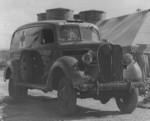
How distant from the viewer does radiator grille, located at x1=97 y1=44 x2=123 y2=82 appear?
813 cm

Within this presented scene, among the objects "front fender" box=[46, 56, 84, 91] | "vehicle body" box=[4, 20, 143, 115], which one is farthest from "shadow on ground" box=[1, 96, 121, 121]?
"front fender" box=[46, 56, 84, 91]

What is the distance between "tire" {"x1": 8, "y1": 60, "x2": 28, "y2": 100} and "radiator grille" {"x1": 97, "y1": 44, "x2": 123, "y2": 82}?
301 centimetres

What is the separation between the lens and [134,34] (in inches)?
639

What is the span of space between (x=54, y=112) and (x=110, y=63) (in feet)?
6.11

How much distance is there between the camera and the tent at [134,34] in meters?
15.3

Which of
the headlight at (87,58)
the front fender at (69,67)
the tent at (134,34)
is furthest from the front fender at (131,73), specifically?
the tent at (134,34)

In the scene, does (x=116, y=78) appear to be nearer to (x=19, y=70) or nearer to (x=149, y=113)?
(x=149, y=113)

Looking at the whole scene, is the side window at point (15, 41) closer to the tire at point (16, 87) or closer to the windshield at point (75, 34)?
the tire at point (16, 87)

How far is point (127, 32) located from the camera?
A: 55.7 feet

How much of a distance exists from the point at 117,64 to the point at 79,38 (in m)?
1.41

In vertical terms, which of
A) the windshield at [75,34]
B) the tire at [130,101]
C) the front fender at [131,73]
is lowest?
the tire at [130,101]

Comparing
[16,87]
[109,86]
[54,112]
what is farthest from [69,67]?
[16,87]

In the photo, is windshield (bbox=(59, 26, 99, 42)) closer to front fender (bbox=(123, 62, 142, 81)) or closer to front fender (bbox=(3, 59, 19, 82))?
front fender (bbox=(123, 62, 142, 81))

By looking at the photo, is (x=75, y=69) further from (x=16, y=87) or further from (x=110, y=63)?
(x=16, y=87)
